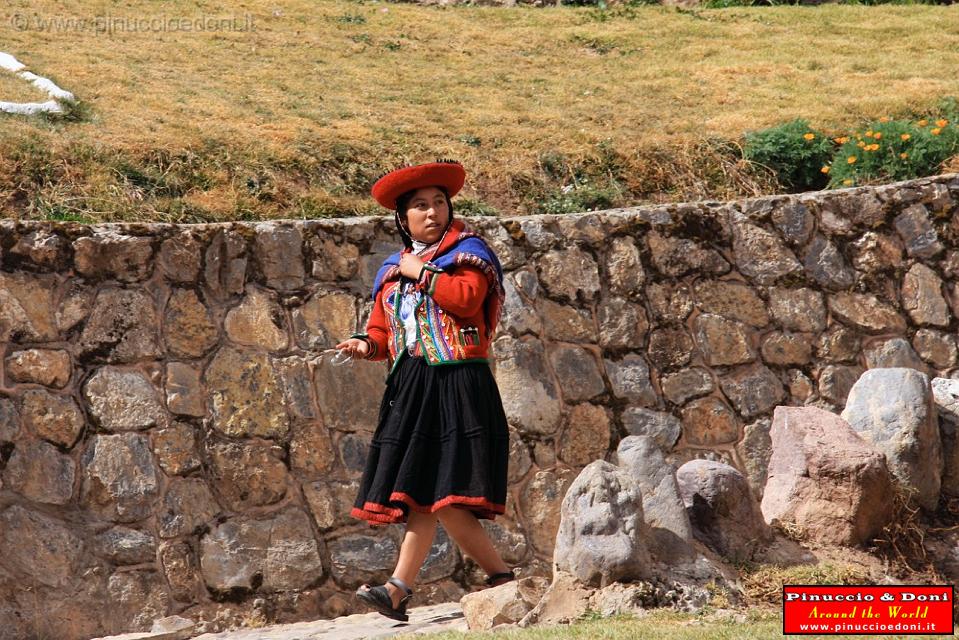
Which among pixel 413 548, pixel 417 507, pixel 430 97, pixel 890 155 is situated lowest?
pixel 413 548

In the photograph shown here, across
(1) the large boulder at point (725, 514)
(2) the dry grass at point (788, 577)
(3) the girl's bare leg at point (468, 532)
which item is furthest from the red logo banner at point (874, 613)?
(3) the girl's bare leg at point (468, 532)

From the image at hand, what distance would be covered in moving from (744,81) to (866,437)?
21.9ft

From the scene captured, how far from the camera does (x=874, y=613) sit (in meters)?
4.07

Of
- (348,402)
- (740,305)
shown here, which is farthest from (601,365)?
(348,402)

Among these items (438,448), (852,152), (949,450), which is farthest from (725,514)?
(852,152)

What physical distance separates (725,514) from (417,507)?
4.55 feet

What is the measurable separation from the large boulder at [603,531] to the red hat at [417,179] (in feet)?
3.97

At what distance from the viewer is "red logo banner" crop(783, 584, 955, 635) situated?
396 cm

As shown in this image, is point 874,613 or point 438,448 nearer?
point 874,613

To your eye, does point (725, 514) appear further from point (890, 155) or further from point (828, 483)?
point (890, 155)

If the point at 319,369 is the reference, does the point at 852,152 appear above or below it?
above

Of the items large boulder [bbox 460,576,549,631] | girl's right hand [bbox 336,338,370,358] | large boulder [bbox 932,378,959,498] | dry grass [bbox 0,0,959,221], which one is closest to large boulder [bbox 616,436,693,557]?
large boulder [bbox 460,576,549,631]

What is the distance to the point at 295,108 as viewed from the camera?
378 inches

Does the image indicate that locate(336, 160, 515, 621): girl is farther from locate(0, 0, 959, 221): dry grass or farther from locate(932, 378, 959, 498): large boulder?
locate(0, 0, 959, 221): dry grass
